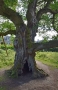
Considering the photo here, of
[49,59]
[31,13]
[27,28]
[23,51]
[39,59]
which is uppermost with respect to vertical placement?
[31,13]

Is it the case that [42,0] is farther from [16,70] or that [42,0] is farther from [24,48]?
[16,70]

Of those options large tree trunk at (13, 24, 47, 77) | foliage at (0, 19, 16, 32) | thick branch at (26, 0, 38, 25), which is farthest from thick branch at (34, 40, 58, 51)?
foliage at (0, 19, 16, 32)

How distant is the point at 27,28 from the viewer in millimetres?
16047

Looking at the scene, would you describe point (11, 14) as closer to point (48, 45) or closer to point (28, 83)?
point (48, 45)

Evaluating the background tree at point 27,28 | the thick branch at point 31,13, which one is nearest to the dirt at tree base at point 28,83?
the background tree at point 27,28

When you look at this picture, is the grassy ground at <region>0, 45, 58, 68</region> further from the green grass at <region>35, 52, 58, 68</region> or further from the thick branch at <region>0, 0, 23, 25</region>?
the thick branch at <region>0, 0, 23, 25</region>

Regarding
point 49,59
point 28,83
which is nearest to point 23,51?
point 28,83

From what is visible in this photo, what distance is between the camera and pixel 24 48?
15898 mm

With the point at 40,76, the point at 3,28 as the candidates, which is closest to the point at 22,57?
the point at 40,76

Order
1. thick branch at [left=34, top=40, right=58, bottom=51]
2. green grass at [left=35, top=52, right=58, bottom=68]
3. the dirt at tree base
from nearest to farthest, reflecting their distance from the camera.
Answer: the dirt at tree base < thick branch at [left=34, top=40, right=58, bottom=51] < green grass at [left=35, top=52, right=58, bottom=68]

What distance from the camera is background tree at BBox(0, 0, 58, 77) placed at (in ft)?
49.9

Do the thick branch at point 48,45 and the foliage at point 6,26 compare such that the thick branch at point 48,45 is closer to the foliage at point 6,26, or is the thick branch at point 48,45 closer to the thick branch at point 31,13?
the thick branch at point 31,13

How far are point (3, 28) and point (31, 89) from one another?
7.75 meters

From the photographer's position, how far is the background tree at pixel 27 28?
49.9ft
